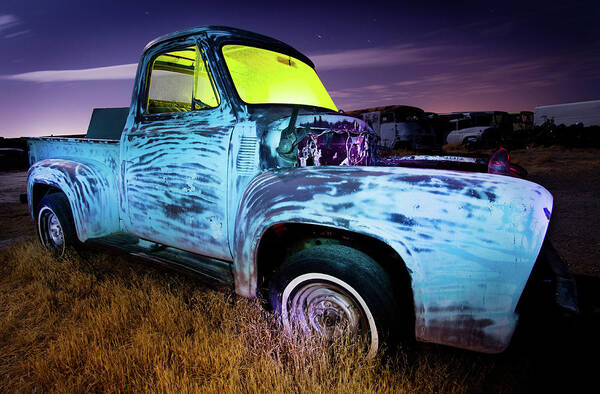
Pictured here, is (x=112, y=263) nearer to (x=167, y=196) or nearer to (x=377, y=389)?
(x=167, y=196)

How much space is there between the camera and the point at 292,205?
5.82 feet

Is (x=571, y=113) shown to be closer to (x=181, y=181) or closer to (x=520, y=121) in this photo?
(x=520, y=121)

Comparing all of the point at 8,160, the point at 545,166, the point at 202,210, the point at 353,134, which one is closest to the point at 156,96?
the point at 202,210

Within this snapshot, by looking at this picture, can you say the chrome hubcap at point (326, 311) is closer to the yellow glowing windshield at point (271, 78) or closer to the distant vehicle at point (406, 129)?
the yellow glowing windshield at point (271, 78)

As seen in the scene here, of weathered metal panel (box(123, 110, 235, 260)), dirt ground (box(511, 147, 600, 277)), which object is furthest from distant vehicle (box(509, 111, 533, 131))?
weathered metal panel (box(123, 110, 235, 260))

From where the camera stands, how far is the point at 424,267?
1480mm

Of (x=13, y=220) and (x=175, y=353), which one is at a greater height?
(x=175, y=353)

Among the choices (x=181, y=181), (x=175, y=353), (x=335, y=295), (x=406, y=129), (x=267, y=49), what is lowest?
(x=175, y=353)

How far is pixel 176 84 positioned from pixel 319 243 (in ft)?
7.46

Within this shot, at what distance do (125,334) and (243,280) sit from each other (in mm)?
931


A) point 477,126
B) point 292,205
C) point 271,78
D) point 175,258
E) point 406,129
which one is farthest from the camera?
point 477,126

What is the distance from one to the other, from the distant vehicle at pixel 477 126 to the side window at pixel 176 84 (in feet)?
58.7

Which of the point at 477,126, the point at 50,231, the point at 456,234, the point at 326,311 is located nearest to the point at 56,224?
the point at 50,231

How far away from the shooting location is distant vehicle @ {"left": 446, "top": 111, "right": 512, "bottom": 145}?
59.9 feet
